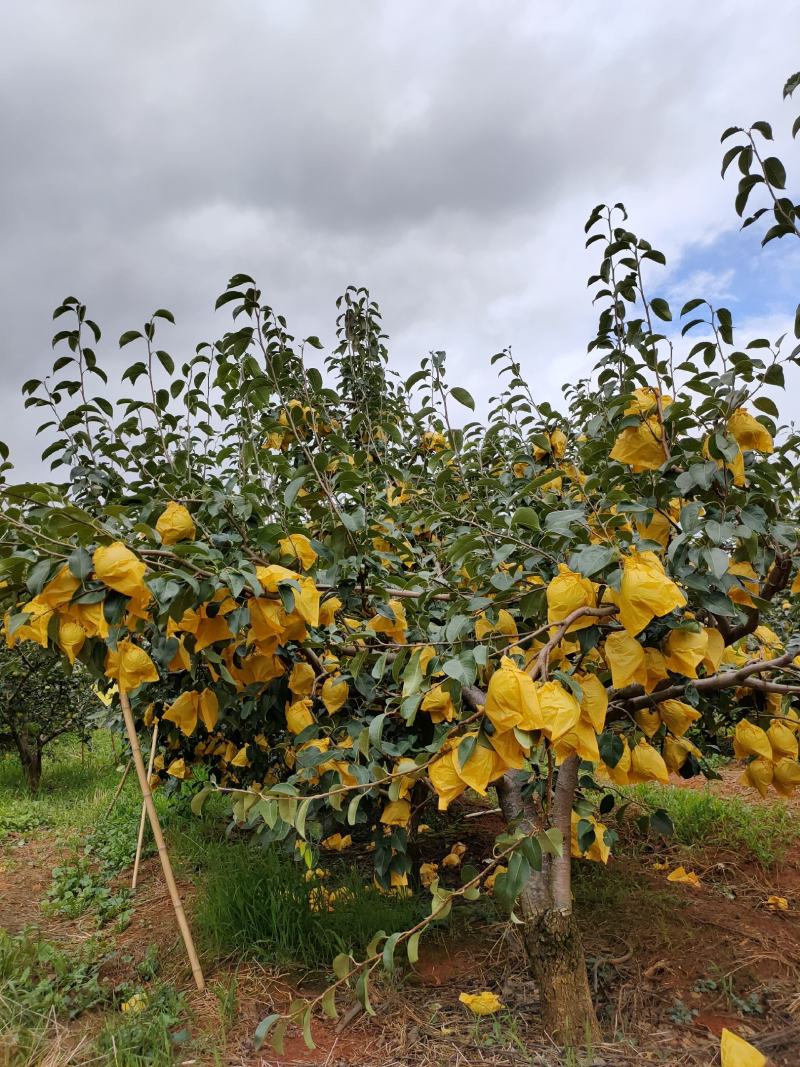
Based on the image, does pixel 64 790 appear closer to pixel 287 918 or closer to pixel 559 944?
pixel 287 918

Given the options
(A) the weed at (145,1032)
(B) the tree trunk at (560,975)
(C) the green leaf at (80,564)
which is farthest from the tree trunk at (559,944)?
(C) the green leaf at (80,564)

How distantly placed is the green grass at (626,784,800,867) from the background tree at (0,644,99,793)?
4175 mm

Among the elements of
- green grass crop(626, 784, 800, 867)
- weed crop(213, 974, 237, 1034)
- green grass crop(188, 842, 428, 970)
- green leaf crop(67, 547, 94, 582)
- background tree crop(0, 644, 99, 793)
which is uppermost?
green leaf crop(67, 547, 94, 582)

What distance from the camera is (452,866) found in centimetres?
295

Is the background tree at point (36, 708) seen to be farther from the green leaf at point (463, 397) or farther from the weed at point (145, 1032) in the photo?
the green leaf at point (463, 397)

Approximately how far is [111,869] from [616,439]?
336 cm

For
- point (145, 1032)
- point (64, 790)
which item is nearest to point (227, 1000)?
point (145, 1032)

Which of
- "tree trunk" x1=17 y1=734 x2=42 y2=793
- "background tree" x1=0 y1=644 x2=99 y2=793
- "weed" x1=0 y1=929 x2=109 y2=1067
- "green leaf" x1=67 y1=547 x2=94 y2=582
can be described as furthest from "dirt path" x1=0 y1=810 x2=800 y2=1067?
"tree trunk" x1=17 y1=734 x2=42 y2=793

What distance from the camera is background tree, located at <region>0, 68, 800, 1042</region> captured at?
126cm

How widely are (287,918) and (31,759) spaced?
14.4 ft

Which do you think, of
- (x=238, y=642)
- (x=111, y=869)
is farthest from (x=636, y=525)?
(x=111, y=869)

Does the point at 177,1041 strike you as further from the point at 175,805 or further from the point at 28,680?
the point at 28,680

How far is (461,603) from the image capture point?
1.41 meters

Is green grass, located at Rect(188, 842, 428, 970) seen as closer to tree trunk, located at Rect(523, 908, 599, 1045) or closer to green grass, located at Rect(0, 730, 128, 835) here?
tree trunk, located at Rect(523, 908, 599, 1045)
